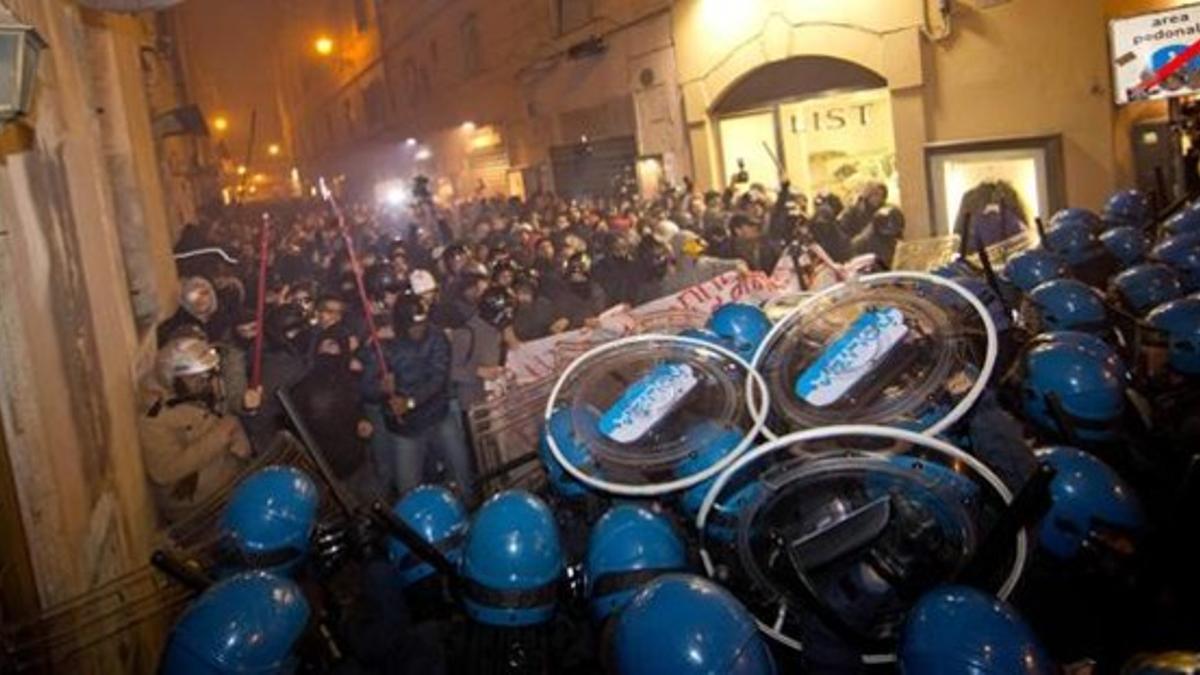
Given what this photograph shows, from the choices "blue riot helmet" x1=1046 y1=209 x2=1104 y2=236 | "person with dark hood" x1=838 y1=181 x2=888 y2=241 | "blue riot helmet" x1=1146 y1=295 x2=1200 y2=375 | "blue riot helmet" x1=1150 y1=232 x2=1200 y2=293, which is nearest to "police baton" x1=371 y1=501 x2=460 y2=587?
"blue riot helmet" x1=1146 y1=295 x2=1200 y2=375

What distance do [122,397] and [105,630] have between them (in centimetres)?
224

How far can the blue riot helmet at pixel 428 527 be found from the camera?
15.9 ft

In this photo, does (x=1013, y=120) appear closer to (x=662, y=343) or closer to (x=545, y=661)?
(x=662, y=343)

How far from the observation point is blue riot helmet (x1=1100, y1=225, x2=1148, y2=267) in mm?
9218

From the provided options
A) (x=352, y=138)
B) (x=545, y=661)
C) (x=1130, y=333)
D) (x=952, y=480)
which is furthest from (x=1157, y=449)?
(x=352, y=138)

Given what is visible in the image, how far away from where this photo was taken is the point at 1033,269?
8516mm

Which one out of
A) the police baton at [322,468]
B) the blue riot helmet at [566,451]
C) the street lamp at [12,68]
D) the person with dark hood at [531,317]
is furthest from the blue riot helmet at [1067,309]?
the street lamp at [12,68]

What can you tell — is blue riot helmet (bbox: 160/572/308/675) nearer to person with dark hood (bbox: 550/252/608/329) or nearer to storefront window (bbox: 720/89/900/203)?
person with dark hood (bbox: 550/252/608/329)

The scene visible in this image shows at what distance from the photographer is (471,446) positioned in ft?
24.2

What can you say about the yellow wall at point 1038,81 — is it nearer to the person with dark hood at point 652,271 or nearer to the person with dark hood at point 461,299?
the person with dark hood at point 652,271

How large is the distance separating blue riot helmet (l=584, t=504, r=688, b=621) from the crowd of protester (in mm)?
3171

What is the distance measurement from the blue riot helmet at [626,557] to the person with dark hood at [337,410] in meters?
3.54

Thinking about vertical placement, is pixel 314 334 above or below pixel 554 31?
below

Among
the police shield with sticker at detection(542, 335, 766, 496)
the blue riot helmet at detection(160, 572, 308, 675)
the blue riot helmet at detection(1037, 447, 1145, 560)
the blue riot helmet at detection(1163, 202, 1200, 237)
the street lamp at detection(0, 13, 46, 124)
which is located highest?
the street lamp at detection(0, 13, 46, 124)
